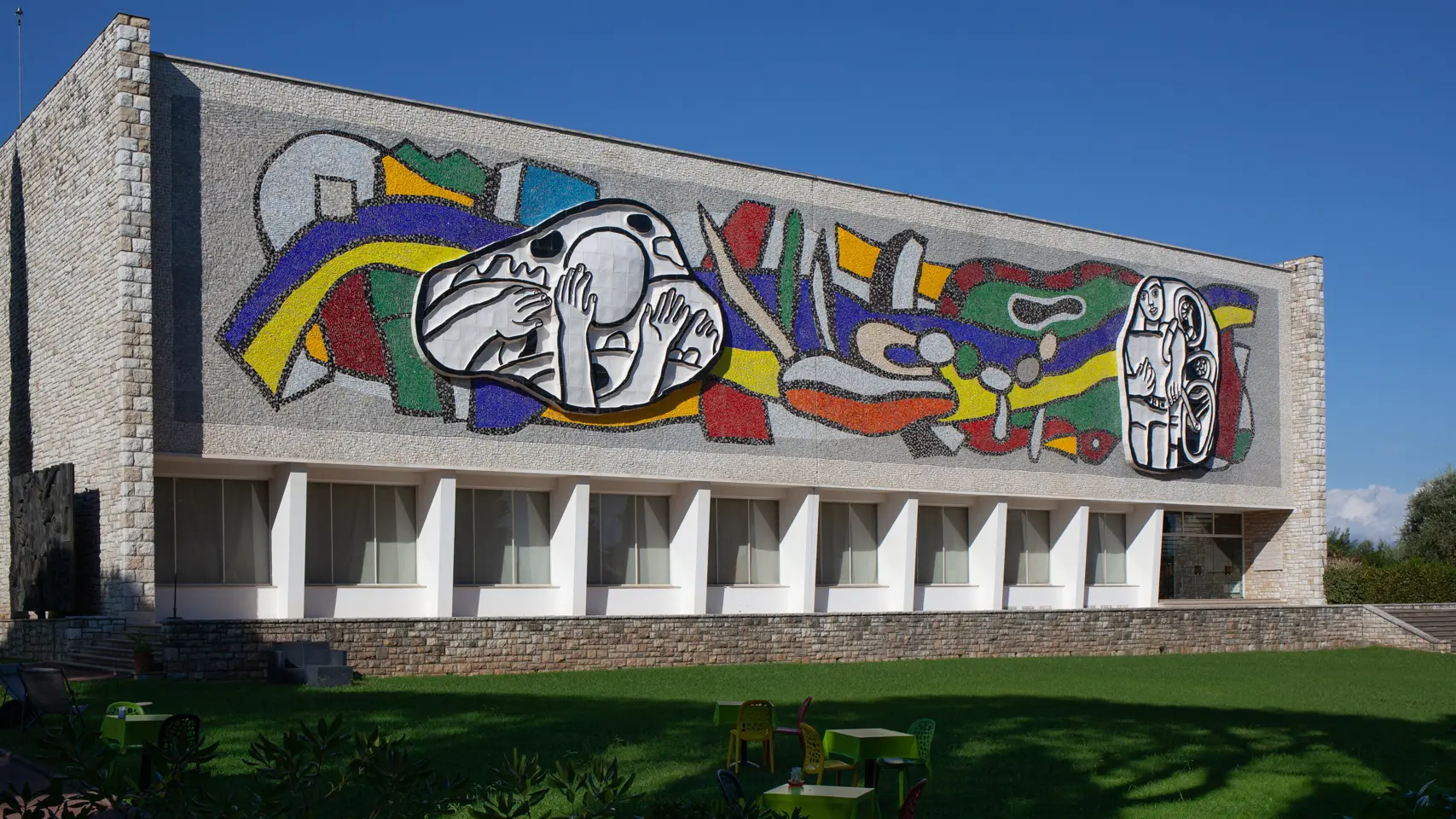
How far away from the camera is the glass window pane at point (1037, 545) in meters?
35.3

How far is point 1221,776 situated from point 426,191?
56.6 feet

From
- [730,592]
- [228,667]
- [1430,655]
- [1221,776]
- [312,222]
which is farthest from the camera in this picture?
[1430,655]

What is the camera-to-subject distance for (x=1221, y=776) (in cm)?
1369

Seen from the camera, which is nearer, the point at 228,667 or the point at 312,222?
the point at 228,667

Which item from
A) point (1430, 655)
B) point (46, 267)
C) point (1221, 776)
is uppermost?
point (46, 267)

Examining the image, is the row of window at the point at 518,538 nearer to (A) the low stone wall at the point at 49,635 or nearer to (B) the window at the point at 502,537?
(B) the window at the point at 502,537

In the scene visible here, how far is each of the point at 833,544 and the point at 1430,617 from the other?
1827 centimetres

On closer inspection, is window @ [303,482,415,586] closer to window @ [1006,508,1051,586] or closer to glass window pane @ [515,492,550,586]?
glass window pane @ [515,492,550,586]

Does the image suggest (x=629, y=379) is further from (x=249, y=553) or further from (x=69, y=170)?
(x=69, y=170)

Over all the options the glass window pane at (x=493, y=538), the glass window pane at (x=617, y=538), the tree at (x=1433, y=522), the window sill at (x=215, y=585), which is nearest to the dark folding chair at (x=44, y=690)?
the window sill at (x=215, y=585)

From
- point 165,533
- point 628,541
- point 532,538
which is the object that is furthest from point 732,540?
point 165,533

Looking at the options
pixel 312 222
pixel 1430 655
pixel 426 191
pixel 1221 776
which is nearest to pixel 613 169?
pixel 426 191

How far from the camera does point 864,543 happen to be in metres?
32.1

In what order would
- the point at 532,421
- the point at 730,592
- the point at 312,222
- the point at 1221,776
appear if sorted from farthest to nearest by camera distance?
the point at 730,592, the point at 532,421, the point at 312,222, the point at 1221,776
